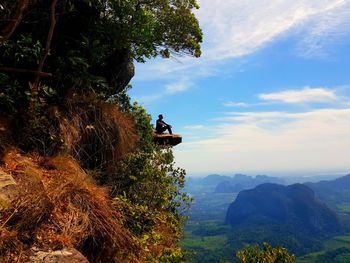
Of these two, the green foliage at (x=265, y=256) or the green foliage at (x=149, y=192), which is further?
the green foliage at (x=149, y=192)

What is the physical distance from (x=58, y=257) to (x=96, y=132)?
6.97 metres

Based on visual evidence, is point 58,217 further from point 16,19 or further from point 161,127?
point 161,127

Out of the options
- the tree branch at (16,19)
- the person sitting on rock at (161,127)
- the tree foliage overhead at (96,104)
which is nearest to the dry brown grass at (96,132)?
the tree foliage overhead at (96,104)

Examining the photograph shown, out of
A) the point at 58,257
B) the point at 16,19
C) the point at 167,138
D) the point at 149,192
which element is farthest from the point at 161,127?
the point at 58,257

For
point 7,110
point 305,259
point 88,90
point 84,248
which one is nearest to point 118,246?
point 84,248

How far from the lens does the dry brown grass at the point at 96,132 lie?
12.7 metres

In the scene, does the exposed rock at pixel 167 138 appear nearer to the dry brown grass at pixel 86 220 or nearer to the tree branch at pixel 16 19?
the dry brown grass at pixel 86 220

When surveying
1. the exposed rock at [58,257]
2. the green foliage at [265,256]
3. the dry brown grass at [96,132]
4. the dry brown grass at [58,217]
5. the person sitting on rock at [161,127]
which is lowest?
the green foliage at [265,256]

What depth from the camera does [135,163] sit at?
48.8 ft

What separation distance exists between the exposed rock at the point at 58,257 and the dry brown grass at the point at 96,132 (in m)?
5.52

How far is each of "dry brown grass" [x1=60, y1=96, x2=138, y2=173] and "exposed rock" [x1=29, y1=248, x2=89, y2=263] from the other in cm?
552

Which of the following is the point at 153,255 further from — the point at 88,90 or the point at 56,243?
the point at 88,90

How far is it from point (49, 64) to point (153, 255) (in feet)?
26.7

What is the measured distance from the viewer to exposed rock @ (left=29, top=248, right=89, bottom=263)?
6719mm
